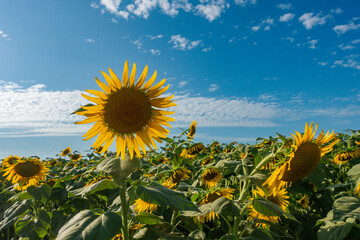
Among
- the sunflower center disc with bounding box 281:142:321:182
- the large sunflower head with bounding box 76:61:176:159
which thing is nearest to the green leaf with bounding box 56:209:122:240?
the large sunflower head with bounding box 76:61:176:159

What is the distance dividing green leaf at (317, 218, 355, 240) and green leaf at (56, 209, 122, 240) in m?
1.57

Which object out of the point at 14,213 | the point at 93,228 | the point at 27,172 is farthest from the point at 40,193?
the point at 93,228

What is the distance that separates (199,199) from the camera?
2574 mm

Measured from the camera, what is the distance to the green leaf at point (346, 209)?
80.4 inches

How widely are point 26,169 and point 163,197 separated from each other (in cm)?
386

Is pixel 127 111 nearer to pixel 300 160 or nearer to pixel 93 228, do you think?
pixel 93 228

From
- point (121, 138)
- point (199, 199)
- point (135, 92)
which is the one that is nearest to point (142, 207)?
point (199, 199)

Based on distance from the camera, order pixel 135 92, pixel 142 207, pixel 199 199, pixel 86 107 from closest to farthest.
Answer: pixel 86 107
pixel 135 92
pixel 199 199
pixel 142 207

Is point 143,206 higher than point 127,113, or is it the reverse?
point 127,113

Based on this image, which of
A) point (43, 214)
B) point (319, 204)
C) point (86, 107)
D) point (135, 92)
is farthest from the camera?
point (43, 214)

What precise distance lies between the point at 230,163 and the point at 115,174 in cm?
130

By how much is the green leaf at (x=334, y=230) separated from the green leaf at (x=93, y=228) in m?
1.57

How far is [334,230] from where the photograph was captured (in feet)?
6.95

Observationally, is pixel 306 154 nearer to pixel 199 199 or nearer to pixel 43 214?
→ pixel 199 199
